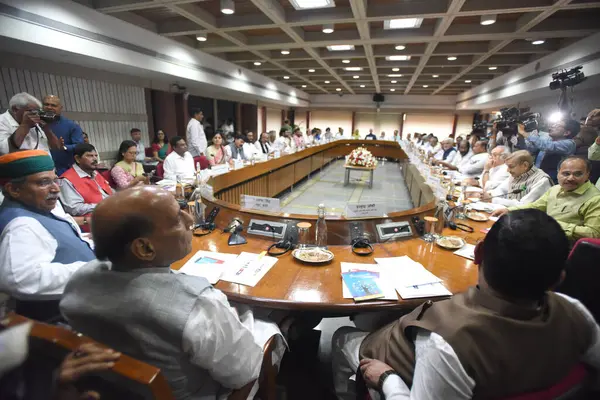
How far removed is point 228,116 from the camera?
10.7 m

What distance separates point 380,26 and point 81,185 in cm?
494

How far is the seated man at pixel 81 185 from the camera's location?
90.0 inches

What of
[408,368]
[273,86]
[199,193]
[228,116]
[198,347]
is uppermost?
[273,86]

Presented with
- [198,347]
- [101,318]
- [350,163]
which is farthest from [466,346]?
[350,163]

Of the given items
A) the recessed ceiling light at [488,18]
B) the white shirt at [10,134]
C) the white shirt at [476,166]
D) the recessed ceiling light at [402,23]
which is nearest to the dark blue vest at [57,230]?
the white shirt at [10,134]

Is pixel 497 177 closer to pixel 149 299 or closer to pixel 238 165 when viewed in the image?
pixel 238 165

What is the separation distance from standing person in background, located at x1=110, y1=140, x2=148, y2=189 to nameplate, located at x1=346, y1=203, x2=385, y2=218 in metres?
2.37

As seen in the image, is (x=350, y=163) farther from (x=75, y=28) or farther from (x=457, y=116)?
(x=457, y=116)

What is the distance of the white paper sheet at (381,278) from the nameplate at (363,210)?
37 centimetres

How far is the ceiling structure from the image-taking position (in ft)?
11.9

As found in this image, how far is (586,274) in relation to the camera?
114cm

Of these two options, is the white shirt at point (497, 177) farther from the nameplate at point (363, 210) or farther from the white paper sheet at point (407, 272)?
the white paper sheet at point (407, 272)

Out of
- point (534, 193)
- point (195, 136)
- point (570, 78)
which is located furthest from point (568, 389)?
point (195, 136)

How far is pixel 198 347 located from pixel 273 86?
439 inches
